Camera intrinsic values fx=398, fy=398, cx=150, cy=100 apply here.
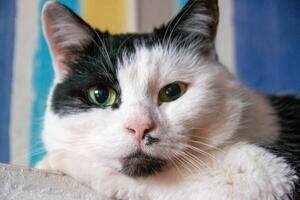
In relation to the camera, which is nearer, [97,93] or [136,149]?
[136,149]

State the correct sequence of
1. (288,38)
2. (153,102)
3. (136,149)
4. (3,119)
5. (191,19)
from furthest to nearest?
(288,38), (3,119), (191,19), (153,102), (136,149)

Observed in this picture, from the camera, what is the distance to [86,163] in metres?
0.96

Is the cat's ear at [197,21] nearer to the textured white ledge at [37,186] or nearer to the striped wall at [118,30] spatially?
the textured white ledge at [37,186]

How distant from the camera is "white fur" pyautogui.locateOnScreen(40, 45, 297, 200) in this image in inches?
35.1

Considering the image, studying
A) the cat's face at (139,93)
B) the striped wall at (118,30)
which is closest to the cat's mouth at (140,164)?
the cat's face at (139,93)

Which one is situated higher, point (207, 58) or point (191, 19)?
point (191, 19)

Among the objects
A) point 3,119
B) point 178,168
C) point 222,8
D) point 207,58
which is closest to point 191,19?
point 207,58

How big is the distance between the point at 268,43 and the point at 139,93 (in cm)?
115

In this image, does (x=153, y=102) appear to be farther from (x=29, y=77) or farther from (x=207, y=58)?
(x=29, y=77)

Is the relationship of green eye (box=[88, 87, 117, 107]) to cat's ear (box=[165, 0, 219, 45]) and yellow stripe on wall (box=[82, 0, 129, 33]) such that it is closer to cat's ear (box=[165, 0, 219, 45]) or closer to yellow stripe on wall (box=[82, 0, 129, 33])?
cat's ear (box=[165, 0, 219, 45])

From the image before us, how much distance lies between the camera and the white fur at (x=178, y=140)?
2.93 ft

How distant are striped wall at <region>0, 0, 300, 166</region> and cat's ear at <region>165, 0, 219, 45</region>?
0.79 m

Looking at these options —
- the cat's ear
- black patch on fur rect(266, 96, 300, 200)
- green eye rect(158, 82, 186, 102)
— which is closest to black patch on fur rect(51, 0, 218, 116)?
the cat's ear

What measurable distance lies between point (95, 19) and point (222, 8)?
622 millimetres
